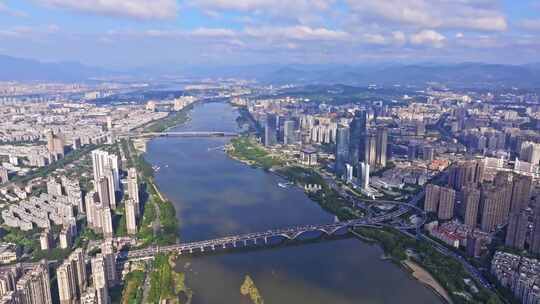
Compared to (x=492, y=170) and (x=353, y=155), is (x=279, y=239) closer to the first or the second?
(x=353, y=155)

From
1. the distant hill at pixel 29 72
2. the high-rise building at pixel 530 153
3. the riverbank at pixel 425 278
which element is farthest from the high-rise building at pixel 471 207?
the distant hill at pixel 29 72

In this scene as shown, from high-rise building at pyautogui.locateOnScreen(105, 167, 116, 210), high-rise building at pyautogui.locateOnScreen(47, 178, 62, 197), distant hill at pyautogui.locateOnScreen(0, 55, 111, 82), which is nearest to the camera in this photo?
high-rise building at pyautogui.locateOnScreen(105, 167, 116, 210)

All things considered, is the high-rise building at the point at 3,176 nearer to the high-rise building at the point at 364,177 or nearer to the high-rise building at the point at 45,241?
the high-rise building at the point at 45,241

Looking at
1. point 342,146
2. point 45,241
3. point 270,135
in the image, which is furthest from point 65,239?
point 270,135

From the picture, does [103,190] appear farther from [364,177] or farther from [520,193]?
[520,193]

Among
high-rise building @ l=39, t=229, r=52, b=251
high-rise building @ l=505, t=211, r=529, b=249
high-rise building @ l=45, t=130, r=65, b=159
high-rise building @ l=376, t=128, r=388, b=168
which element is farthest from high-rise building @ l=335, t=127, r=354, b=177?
high-rise building @ l=45, t=130, r=65, b=159

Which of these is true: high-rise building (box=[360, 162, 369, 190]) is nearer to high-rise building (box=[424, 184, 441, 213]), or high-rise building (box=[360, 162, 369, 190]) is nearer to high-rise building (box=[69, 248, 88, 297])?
high-rise building (box=[424, 184, 441, 213])
